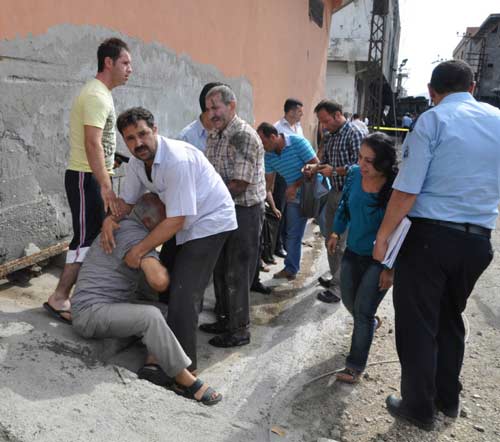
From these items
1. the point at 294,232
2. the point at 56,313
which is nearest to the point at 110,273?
the point at 56,313

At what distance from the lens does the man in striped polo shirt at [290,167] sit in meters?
5.09

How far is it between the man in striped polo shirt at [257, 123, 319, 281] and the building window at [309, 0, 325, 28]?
7170mm

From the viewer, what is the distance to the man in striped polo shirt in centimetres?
509

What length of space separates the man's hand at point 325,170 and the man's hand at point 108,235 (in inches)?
88.6

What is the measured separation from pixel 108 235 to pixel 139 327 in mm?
595

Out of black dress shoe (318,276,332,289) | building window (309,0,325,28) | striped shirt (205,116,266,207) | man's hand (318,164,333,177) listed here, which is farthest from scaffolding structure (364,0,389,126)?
striped shirt (205,116,266,207)

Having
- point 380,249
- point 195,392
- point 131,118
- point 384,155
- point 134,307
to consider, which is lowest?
point 195,392

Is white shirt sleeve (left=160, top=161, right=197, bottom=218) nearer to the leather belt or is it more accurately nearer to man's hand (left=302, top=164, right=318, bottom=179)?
the leather belt

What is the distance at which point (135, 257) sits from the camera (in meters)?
3.06

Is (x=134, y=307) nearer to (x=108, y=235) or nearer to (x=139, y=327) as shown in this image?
(x=139, y=327)

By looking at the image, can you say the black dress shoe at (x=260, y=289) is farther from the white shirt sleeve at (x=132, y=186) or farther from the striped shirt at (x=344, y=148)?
the white shirt sleeve at (x=132, y=186)

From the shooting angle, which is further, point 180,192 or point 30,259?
point 30,259

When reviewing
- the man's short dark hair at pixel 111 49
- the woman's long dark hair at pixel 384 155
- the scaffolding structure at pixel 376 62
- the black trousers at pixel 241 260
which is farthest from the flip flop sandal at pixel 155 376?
the scaffolding structure at pixel 376 62

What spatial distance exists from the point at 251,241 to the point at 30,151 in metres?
1.76
